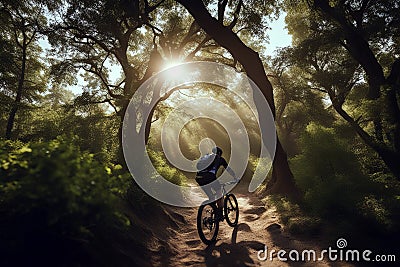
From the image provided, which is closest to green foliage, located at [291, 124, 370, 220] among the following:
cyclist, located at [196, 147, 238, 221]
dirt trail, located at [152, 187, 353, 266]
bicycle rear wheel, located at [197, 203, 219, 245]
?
dirt trail, located at [152, 187, 353, 266]

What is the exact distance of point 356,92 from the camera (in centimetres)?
1727

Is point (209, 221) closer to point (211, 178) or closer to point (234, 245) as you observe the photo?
point (234, 245)

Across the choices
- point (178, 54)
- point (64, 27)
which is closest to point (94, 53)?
point (64, 27)

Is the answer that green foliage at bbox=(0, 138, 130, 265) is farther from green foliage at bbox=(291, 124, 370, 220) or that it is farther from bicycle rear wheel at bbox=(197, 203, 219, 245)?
green foliage at bbox=(291, 124, 370, 220)

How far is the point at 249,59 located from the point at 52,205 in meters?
10.3

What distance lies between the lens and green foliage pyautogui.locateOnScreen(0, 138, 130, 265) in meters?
2.43

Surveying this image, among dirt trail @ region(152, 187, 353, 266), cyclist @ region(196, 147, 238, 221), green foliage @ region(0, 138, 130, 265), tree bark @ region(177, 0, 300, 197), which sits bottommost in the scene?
dirt trail @ region(152, 187, 353, 266)

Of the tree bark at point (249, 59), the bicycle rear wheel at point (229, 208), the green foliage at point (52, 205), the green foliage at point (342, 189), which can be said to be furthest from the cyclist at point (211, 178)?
the tree bark at point (249, 59)

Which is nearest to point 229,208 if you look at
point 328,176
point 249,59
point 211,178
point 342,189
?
point 211,178

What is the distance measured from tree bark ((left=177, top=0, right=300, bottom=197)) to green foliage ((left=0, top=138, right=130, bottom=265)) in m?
8.74

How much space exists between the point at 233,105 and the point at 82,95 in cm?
1364

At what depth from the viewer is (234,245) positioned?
230 inches

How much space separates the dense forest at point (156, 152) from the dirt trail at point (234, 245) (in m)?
0.29

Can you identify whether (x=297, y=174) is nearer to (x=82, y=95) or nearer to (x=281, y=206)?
(x=281, y=206)
